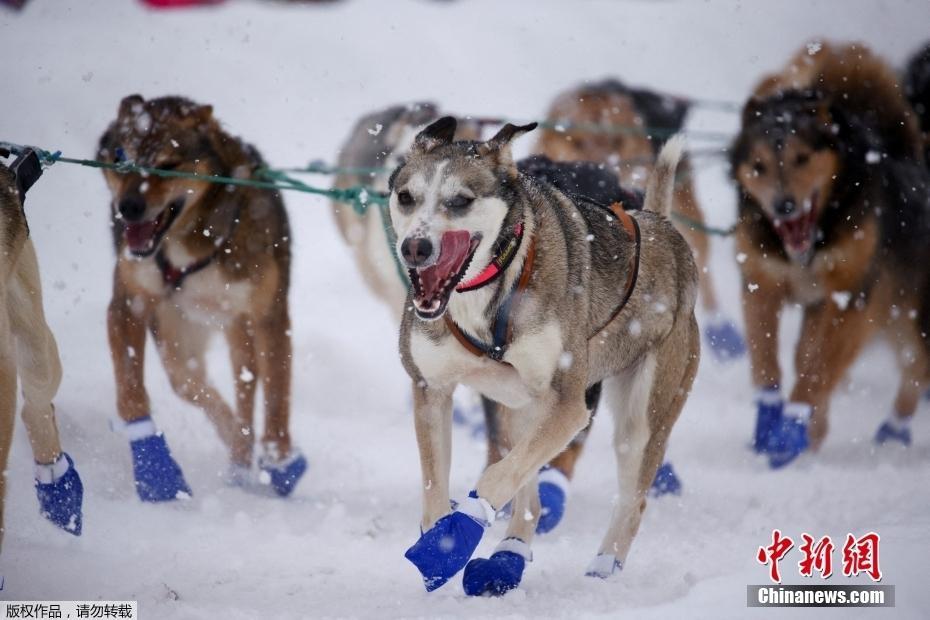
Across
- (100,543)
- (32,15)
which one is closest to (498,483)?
(100,543)

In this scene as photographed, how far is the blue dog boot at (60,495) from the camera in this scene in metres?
3.66

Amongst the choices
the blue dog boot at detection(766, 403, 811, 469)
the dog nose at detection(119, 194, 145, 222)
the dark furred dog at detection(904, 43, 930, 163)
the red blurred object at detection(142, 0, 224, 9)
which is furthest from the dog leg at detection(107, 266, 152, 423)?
the red blurred object at detection(142, 0, 224, 9)

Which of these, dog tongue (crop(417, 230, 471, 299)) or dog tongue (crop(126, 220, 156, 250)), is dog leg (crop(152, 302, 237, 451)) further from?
dog tongue (crop(417, 230, 471, 299))

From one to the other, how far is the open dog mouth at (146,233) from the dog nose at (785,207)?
2.59 metres

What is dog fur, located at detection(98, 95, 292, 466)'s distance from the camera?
4.44 m

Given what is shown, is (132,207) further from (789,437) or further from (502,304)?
(789,437)

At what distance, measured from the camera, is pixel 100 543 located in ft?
12.1

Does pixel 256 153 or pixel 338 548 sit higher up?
pixel 256 153

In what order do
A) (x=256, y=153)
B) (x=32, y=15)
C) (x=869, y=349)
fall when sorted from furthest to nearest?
(x=32, y=15), (x=869, y=349), (x=256, y=153)

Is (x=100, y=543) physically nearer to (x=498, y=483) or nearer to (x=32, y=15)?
(x=498, y=483)

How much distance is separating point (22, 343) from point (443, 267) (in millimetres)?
1516

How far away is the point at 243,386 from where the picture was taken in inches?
190

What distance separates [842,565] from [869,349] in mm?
2698

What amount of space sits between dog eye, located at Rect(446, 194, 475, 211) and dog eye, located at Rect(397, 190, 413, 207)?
0.35 ft
